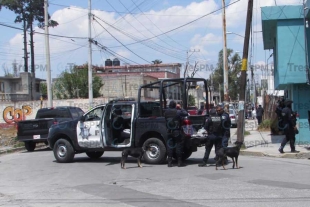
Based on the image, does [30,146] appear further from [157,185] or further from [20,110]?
[20,110]

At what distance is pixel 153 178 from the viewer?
10945 millimetres

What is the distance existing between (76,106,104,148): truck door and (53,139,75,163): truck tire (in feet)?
1.60

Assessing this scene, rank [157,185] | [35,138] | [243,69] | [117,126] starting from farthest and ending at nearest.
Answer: [35,138], [243,69], [117,126], [157,185]

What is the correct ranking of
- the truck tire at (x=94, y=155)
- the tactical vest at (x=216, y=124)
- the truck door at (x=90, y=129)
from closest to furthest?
the tactical vest at (x=216, y=124)
the truck door at (x=90, y=129)
the truck tire at (x=94, y=155)

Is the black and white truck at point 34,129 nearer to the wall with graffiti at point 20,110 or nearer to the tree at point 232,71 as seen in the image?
the wall with graffiti at point 20,110

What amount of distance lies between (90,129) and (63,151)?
1.40 meters

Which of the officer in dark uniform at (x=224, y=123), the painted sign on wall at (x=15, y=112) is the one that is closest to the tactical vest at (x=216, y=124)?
→ the officer in dark uniform at (x=224, y=123)

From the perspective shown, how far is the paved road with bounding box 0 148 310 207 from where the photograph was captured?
8195mm

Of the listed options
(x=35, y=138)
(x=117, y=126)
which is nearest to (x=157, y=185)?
(x=117, y=126)

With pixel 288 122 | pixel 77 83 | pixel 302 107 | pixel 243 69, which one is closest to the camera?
pixel 288 122

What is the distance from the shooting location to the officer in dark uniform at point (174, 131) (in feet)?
41.4

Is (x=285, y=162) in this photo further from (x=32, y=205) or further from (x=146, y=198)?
(x=32, y=205)

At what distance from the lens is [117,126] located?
1399 cm

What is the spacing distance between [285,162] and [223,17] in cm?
1423
